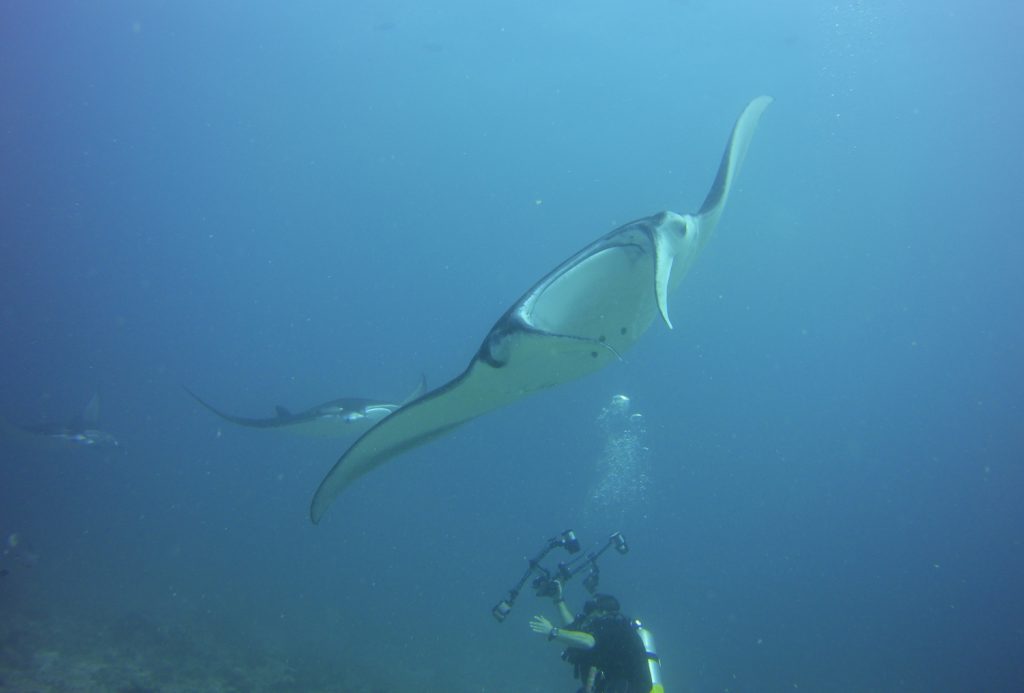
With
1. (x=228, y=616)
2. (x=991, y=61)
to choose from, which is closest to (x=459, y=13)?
(x=991, y=61)

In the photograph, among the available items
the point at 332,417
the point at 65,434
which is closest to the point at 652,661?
the point at 332,417

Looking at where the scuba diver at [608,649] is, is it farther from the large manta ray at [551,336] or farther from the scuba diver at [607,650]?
the large manta ray at [551,336]

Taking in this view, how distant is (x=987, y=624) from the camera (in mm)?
40969

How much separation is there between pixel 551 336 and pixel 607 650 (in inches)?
172

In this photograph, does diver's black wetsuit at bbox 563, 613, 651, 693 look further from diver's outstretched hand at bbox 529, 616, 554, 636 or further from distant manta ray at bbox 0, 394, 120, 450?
distant manta ray at bbox 0, 394, 120, 450

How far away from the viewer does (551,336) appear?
84.4 inches

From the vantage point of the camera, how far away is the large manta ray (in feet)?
8.13

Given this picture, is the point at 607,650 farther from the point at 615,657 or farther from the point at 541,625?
the point at 541,625

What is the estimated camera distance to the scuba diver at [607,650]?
5.23 m

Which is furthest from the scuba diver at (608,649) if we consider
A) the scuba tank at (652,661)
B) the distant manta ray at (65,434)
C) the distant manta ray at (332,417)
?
the distant manta ray at (65,434)

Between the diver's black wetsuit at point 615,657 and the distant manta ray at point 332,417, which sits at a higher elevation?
the distant manta ray at point 332,417

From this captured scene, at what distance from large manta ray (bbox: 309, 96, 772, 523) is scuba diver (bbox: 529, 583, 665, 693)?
3.08 meters

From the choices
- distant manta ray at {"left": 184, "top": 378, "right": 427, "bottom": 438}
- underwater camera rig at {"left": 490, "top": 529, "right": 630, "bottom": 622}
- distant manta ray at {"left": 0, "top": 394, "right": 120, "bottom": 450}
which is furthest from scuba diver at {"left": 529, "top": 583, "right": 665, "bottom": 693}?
distant manta ray at {"left": 0, "top": 394, "right": 120, "bottom": 450}

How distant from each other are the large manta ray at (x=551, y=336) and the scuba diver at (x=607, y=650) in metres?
3.08
